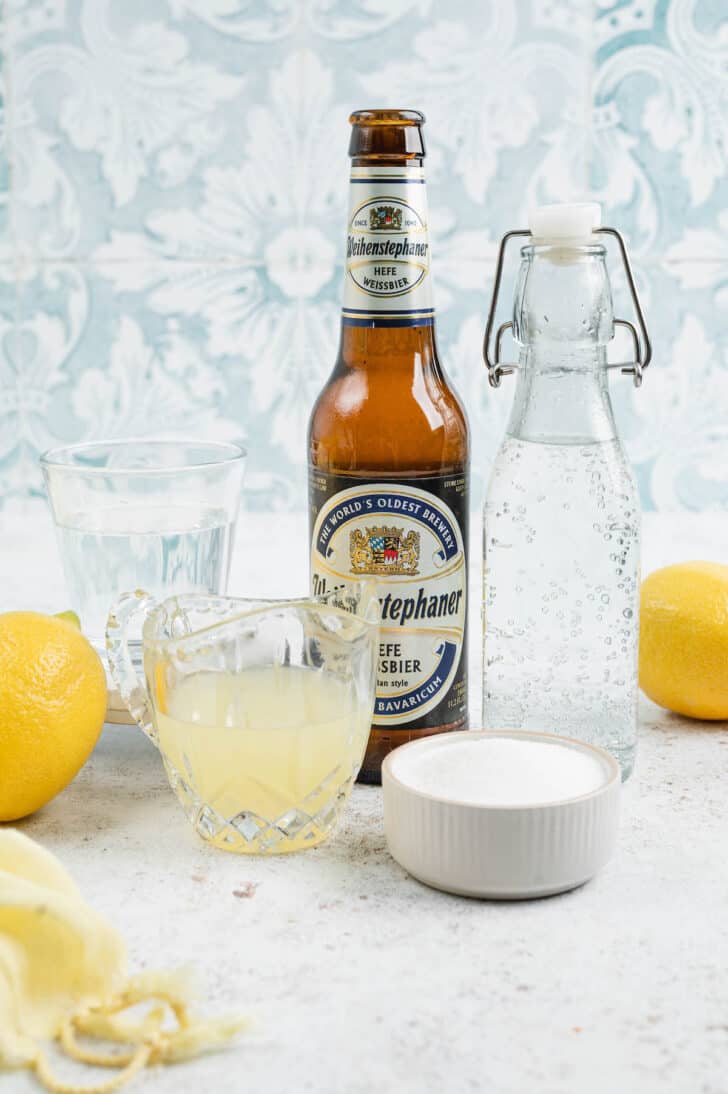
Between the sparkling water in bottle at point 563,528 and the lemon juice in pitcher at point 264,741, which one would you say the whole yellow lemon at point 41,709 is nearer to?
the lemon juice in pitcher at point 264,741

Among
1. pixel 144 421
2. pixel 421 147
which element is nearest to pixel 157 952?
pixel 421 147

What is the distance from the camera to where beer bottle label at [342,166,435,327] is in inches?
29.6

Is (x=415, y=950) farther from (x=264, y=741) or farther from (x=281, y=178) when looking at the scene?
(x=281, y=178)

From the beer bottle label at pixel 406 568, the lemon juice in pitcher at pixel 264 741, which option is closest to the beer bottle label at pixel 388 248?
the beer bottle label at pixel 406 568

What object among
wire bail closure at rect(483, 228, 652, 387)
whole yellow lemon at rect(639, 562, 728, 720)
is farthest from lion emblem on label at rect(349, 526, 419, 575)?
whole yellow lemon at rect(639, 562, 728, 720)

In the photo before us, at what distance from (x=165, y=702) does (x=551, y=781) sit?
0.21 meters

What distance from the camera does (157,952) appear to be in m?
0.60

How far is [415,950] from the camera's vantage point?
1.97 ft

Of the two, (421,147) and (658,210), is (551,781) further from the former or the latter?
(658,210)

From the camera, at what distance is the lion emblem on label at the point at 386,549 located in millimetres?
753

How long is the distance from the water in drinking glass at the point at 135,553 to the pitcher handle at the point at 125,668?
11 cm

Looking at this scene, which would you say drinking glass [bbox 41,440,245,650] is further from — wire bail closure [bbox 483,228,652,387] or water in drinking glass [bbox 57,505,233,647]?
wire bail closure [bbox 483,228,652,387]

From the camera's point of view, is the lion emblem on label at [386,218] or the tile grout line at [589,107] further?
the tile grout line at [589,107]

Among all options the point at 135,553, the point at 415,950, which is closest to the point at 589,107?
the point at 135,553
